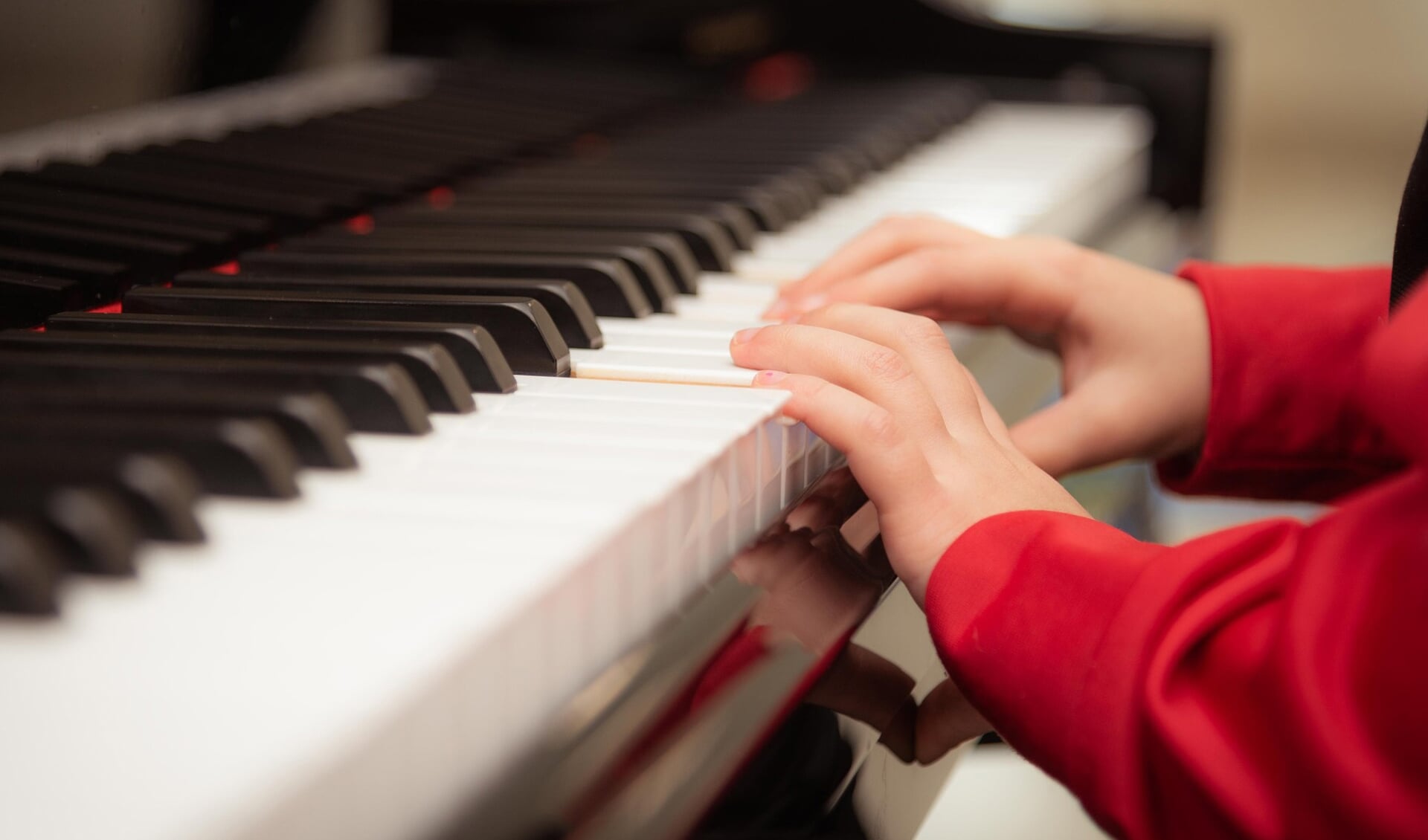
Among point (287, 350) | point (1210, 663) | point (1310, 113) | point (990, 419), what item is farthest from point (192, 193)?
point (1310, 113)

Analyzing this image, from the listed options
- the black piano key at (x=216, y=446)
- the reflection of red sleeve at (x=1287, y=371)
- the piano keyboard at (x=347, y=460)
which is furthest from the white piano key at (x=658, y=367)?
the reflection of red sleeve at (x=1287, y=371)

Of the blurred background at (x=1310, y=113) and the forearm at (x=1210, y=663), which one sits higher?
the forearm at (x=1210, y=663)

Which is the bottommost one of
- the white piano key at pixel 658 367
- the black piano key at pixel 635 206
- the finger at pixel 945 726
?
the finger at pixel 945 726

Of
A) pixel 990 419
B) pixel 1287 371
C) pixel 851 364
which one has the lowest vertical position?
pixel 1287 371

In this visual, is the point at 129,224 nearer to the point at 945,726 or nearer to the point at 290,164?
the point at 290,164

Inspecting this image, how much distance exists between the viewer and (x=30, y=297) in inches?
30.8

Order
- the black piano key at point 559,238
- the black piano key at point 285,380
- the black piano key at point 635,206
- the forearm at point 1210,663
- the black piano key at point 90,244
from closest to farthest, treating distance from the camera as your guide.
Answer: the forearm at point 1210,663 < the black piano key at point 285,380 < the black piano key at point 90,244 < the black piano key at point 559,238 < the black piano key at point 635,206

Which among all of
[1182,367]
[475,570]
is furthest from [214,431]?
[1182,367]

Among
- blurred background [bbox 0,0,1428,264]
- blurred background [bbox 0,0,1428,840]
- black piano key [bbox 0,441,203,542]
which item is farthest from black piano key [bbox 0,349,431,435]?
blurred background [bbox 0,0,1428,264]

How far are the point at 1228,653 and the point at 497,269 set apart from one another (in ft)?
1.69

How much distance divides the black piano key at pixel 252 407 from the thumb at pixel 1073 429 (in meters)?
0.56

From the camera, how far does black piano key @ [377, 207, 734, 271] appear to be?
1.02 metres

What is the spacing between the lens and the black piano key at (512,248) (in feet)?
3.01

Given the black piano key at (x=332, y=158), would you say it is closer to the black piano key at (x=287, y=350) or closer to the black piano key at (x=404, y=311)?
the black piano key at (x=404, y=311)
